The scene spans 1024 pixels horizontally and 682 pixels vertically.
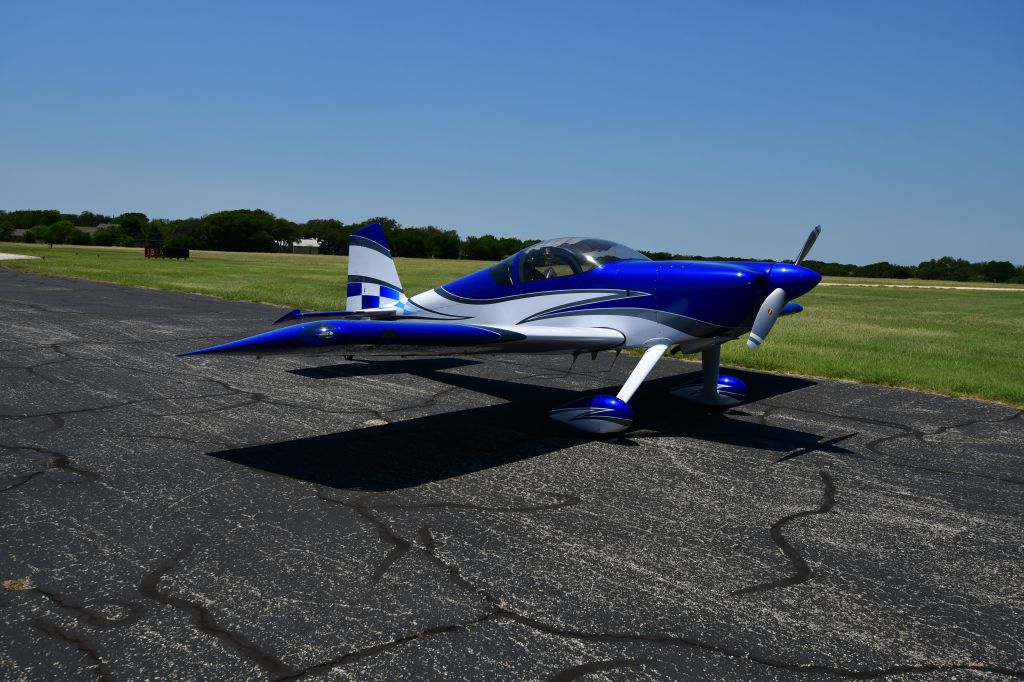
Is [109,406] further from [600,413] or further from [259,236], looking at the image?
[259,236]

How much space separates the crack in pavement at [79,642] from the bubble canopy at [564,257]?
21.1 ft

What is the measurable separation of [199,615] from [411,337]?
3188 mm

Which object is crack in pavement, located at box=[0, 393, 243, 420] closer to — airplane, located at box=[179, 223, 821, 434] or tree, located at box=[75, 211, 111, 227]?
airplane, located at box=[179, 223, 821, 434]

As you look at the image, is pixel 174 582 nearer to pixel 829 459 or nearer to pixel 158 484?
pixel 158 484

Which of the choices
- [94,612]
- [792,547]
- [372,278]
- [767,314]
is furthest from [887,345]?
→ [94,612]

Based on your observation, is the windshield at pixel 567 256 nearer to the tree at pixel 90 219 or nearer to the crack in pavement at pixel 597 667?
the crack in pavement at pixel 597 667

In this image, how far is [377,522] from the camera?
5016mm

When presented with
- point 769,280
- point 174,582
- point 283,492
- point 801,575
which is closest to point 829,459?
point 769,280

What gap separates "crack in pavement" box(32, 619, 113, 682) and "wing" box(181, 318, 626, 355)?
2178mm

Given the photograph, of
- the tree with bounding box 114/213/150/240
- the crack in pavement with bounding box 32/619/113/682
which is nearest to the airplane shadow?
the crack in pavement with bounding box 32/619/113/682

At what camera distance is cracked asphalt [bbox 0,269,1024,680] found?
3.43 m

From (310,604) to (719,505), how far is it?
10.4 ft

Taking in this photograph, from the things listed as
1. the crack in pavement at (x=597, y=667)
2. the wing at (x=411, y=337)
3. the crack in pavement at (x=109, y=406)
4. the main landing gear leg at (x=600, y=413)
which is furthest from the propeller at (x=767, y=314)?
the crack in pavement at (x=109, y=406)

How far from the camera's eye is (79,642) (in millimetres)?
3393
